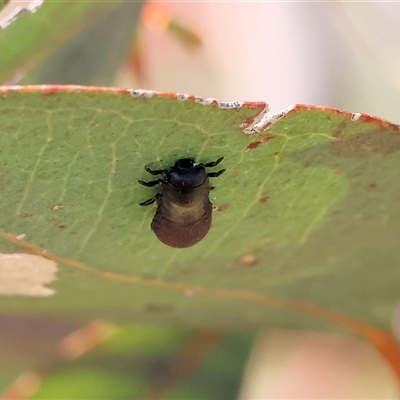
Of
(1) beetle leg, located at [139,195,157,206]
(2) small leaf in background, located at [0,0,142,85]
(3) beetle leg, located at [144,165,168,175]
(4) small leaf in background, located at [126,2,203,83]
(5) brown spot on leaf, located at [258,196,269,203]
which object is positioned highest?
(4) small leaf in background, located at [126,2,203,83]

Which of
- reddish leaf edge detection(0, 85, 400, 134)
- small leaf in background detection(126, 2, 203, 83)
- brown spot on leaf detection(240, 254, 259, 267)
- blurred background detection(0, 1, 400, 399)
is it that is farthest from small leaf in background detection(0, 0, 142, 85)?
brown spot on leaf detection(240, 254, 259, 267)

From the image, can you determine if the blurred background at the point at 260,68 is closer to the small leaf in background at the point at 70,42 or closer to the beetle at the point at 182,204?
the small leaf in background at the point at 70,42

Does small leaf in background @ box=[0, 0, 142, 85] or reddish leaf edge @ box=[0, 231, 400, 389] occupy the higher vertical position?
small leaf in background @ box=[0, 0, 142, 85]

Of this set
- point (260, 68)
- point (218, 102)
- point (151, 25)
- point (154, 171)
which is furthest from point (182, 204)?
point (260, 68)

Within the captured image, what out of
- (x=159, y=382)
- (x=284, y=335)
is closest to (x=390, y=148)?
(x=159, y=382)

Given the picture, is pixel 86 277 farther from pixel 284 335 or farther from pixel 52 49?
pixel 284 335

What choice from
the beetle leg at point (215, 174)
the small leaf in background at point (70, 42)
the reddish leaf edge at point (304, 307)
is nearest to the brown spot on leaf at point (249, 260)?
the reddish leaf edge at point (304, 307)

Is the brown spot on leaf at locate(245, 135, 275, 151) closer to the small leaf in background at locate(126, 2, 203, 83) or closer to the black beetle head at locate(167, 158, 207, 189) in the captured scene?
the black beetle head at locate(167, 158, 207, 189)

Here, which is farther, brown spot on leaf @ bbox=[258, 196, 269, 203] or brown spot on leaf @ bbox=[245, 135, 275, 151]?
brown spot on leaf @ bbox=[258, 196, 269, 203]
